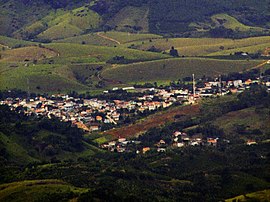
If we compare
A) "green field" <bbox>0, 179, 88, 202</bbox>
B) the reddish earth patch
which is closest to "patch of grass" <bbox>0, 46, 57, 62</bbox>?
the reddish earth patch

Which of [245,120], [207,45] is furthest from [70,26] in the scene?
[245,120]

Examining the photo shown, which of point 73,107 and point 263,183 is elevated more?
point 263,183

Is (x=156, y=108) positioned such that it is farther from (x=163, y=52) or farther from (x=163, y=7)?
(x=163, y=7)

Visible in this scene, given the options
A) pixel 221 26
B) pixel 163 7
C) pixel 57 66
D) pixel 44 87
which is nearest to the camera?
pixel 44 87

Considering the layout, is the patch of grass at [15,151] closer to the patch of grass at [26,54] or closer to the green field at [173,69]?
the green field at [173,69]

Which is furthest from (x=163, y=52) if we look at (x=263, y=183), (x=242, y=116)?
(x=263, y=183)

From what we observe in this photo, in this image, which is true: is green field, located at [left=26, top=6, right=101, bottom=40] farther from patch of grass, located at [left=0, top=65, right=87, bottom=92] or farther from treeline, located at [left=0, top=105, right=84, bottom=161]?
treeline, located at [left=0, top=105, right=84, bottom=161]
